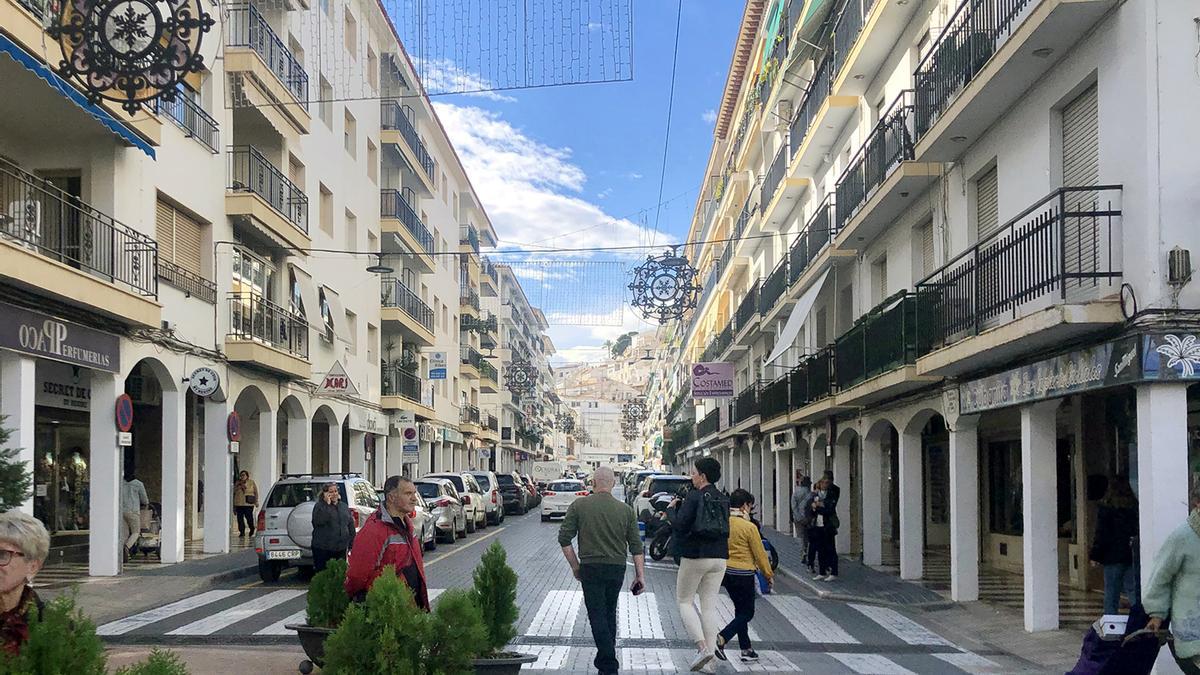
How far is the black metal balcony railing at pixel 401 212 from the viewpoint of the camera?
41250 millimetres

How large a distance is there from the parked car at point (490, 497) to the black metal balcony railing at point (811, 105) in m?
14.5

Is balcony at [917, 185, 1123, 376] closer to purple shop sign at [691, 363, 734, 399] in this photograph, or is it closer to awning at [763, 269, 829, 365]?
awning at [763, 269, 829, 365]

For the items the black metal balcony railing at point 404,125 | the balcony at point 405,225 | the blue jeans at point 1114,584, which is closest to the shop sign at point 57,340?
the blue jeans at point 1114,584

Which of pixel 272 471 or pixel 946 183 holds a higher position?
pixel 946 183

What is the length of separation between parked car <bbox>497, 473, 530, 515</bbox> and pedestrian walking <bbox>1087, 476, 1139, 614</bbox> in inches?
1399

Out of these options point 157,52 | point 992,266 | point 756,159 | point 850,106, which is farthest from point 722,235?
point 157,52

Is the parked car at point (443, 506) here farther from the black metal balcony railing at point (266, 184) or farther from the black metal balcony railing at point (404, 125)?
the black metal balcony railing at point (404, 125)

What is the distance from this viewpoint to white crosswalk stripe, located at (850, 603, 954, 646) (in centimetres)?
1377

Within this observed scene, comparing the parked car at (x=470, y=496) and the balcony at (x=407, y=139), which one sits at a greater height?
the balcony at (x=407, y=139)

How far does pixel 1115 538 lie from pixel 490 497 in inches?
1073

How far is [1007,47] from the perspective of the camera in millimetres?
13688

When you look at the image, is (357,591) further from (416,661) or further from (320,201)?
(320,201)

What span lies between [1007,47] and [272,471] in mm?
19819

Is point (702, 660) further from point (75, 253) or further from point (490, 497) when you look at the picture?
point (490, 497)
